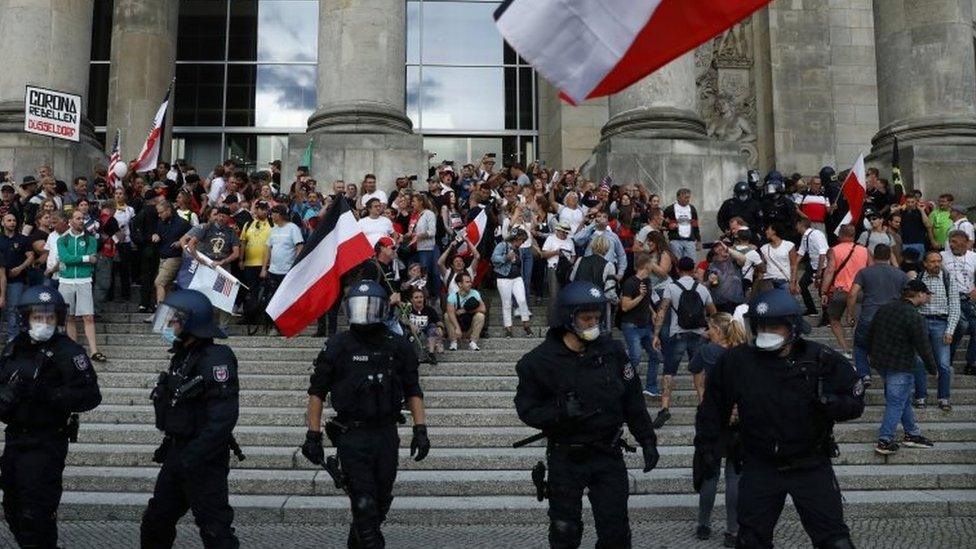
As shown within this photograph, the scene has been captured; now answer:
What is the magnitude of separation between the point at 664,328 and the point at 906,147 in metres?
9.64

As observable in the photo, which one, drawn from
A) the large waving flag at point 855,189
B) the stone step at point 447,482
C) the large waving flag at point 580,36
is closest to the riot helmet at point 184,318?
the stone step at point 447,482

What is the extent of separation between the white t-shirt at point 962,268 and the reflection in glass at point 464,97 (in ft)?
52.4

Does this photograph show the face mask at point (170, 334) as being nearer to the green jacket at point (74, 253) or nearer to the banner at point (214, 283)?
the banner at point (214, 283)

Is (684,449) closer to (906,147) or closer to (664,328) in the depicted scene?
(664,328)

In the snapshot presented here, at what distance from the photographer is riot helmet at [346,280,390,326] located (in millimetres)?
5871

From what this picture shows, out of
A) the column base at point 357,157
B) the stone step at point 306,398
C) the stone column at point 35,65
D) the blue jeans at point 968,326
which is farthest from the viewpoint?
the stone column at point 35,65

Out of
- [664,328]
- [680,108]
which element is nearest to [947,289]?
[664,328]

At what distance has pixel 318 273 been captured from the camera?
7.88 metres

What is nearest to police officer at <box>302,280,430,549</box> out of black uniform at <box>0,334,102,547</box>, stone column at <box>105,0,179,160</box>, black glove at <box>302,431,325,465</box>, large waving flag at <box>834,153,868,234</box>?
black glove at <box>302,431,325,465</box>

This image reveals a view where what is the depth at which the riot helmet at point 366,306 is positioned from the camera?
5.87 m

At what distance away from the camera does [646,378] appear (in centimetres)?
1056

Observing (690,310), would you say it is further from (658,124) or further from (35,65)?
(35,65)

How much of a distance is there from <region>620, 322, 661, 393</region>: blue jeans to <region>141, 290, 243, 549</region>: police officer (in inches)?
224

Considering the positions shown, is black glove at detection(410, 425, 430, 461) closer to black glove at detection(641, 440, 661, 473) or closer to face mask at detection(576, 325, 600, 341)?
face mask at detection(576, 325, 600, 341)
